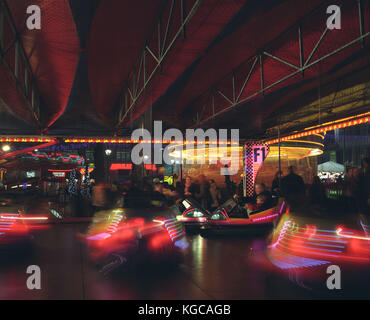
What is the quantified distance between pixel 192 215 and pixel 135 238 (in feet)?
15.1

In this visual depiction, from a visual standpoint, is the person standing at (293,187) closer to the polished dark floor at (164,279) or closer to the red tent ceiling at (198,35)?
the polished dark floor at (164,279)

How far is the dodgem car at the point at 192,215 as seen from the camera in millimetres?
10086

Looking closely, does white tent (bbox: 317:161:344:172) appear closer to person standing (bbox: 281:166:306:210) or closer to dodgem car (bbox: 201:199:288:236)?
person standing (bbox: 281:166:306:210)

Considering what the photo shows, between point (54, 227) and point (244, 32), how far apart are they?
28.8ft

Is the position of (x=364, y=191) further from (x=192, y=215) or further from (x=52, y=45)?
(x=52, y=45)

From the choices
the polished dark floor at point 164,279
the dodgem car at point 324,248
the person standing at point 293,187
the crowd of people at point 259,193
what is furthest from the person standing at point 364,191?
the person standing at point 293,187

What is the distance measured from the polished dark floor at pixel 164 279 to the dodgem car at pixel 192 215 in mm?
1999

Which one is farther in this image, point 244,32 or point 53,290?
point 244,32

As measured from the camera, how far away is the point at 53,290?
4.96 metres

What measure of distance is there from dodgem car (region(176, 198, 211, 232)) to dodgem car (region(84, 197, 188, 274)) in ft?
12.1

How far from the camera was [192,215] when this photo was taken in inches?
408

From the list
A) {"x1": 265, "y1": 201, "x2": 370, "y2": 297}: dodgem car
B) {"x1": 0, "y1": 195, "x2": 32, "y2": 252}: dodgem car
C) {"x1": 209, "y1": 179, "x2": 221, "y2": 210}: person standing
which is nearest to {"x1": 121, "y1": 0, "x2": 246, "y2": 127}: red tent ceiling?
{"x1": 265, "y1": 201, "x2": 370, "y2": 297}: dodgem car
